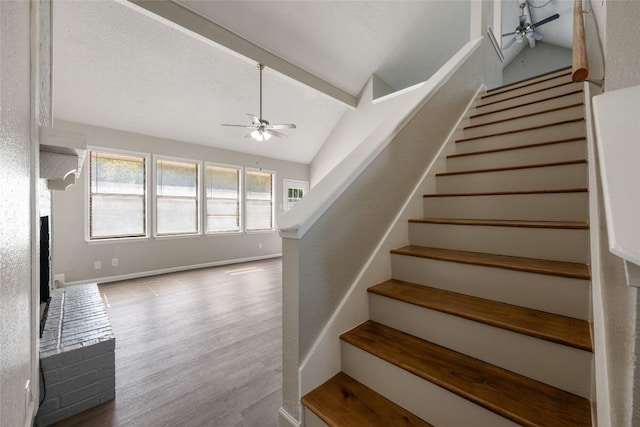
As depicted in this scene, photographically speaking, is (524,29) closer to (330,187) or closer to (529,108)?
(529,108)

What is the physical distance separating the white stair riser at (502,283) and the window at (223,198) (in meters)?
5.04

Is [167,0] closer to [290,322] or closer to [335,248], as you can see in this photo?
[335,248]

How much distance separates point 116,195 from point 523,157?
19.0ft

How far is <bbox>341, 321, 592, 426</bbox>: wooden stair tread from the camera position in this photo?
827mm

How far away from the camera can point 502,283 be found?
1236 mm

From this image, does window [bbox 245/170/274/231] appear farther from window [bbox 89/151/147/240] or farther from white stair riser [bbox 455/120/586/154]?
white stair riser [bbox 455/120/586/154]

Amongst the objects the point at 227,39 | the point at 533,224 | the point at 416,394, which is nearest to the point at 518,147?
the point at 533,224

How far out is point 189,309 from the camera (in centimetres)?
311

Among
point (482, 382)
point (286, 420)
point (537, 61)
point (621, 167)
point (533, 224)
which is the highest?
point (537, 61)

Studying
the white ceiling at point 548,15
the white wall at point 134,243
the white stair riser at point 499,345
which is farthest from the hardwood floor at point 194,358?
the white ceiling at point 548,15

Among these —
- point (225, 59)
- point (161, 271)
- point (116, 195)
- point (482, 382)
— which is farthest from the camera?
point (161, 271)

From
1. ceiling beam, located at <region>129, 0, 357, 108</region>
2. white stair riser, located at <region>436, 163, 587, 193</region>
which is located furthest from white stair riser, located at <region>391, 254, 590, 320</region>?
ceiling beam, located at <region>129, 0, 357, 108</region>

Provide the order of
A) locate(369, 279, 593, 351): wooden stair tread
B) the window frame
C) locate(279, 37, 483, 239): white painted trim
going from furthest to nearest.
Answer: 1. the window frame
2. locate(279, 37, 483, 239): white painted trim
3. locate(369, 279, 593, 351): wooden stair tread

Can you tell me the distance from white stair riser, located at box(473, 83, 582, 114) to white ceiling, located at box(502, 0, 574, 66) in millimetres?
4097
